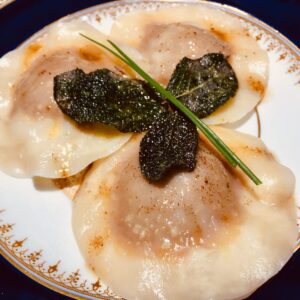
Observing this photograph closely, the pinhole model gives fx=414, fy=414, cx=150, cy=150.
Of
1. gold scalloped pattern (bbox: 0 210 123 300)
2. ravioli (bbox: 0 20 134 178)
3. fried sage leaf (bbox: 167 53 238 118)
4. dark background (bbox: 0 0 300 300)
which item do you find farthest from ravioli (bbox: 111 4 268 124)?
gold scalloped pattern (bbox: 0 210 123 300)

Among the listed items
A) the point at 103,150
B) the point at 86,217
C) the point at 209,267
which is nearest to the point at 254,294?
the point at 209,267

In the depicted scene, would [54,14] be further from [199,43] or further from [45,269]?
[45,269]

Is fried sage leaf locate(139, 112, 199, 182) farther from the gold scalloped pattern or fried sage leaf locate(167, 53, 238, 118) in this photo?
the gold scalloped pattern

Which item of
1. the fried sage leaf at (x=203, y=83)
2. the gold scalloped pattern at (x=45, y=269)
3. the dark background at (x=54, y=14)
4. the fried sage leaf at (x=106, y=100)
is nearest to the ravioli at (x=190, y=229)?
the gold scalloped pattern at (x=45, y=269)

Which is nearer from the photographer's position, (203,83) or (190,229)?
(190,229)

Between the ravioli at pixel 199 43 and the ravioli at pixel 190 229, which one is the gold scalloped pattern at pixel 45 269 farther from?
the ravioli at pixel 199 43

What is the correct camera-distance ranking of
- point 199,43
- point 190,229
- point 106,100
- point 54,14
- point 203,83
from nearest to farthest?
point 190,229
point 106,100
point 203,83
point 199,43
point 54,14

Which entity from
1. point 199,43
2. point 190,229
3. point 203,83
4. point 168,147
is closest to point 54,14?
point 199,43

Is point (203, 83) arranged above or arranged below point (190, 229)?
above
